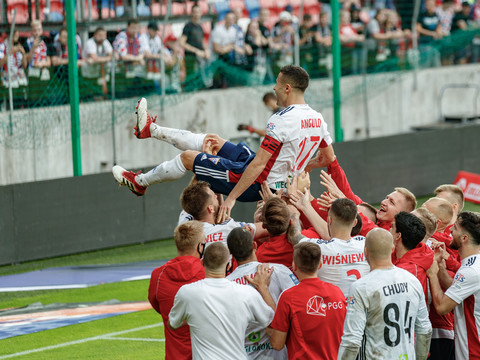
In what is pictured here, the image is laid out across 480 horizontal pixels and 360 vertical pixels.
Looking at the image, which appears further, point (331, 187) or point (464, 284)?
point (331, 187)

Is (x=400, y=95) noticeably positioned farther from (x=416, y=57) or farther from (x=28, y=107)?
(x=28, y=107)

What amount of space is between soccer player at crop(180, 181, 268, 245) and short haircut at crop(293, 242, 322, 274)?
115 centimetres

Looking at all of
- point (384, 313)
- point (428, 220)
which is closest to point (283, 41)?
point (428, 220)

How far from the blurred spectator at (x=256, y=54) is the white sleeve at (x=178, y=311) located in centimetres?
1250

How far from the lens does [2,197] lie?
14.9 meters

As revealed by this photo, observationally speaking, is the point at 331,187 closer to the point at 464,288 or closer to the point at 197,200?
the point at 197,200

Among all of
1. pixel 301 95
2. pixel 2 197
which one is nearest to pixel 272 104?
pixel 2 197

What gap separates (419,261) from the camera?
23.9 ft

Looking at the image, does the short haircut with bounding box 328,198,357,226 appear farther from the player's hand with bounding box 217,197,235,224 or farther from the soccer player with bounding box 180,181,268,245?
the player's hand with bounding box 217,197,235,224

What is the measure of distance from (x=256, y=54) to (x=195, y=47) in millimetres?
1596

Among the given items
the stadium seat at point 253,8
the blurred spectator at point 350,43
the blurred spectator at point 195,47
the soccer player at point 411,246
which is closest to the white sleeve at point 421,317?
the soccer player at point 411,246

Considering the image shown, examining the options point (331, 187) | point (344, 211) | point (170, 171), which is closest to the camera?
point (344, 211)

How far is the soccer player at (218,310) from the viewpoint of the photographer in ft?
22.6

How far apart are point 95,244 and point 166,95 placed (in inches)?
133
